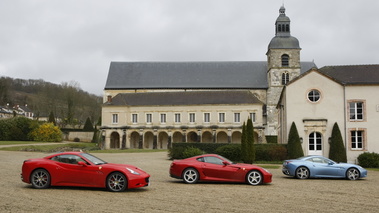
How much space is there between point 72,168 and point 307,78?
18544mm

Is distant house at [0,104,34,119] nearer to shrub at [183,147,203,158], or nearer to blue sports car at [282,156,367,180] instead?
shrub at [183,147,203,158]

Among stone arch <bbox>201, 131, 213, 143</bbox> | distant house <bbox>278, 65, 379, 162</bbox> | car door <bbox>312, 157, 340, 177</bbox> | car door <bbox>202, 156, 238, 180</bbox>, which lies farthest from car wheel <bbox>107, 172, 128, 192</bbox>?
stone arch <bbox>201, 131, 213, 143</bbox>

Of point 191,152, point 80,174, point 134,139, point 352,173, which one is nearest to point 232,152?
point 191,152

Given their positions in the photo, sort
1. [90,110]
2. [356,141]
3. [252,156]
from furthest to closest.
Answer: [90,110], [356,141], [252,156]

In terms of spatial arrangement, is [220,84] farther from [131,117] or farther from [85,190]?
[85,190]

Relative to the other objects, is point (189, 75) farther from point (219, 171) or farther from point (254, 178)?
point (254, 178)

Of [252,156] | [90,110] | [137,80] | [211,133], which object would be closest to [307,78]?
[252,156]

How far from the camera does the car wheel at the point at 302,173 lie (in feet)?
48.7

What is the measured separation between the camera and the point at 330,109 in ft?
82.0

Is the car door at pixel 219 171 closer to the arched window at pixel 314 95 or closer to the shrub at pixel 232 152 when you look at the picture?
the shrub at pixel 232 152

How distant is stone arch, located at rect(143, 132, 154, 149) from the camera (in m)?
51.6

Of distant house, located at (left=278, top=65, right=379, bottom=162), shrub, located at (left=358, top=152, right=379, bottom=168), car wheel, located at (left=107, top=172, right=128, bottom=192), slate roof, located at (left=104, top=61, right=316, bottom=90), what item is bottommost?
shrub, located at (left=358, top=152, right=379, bottom=168)

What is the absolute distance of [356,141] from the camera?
24.7 meters

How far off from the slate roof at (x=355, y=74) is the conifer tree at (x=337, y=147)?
10.8 ft
